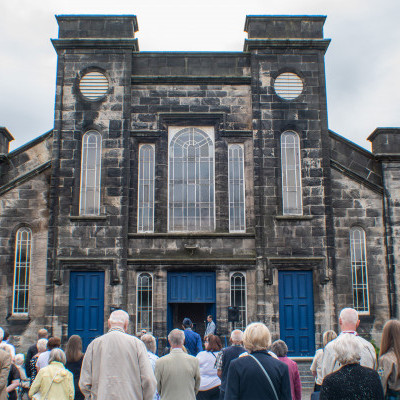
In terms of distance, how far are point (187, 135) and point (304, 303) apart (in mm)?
6432

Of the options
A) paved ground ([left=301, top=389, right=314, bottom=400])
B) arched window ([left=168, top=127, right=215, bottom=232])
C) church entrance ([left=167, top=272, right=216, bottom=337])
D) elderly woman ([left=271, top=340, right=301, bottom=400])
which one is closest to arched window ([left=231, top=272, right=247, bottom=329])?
church entrance ([left=167, top=272, right=216, bottom=337])

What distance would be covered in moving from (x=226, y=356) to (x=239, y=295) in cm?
888

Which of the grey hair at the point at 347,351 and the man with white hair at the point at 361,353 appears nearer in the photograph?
the grey hair at the point at 347,351

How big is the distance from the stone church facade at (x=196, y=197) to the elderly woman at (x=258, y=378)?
1089 cm

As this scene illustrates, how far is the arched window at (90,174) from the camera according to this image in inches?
678

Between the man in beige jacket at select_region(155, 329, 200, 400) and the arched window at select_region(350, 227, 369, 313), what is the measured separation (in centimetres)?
1087

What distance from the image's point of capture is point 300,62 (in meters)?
18.2

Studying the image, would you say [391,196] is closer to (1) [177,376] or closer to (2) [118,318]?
(1) [177,376]

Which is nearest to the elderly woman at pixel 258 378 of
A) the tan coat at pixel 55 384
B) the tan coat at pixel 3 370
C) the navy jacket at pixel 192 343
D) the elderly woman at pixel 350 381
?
the elderly woman at pixel 350 381

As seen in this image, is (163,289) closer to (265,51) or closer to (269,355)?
(265,51)

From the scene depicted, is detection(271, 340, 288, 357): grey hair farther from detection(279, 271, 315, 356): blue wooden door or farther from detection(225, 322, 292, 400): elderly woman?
detection(279, 271, 315, 356): blue wooden door

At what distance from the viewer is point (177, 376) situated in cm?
701

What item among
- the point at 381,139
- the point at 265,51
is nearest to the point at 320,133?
the point at 381,139

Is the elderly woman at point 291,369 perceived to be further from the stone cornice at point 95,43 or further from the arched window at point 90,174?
the stone cornice at point 95,43
